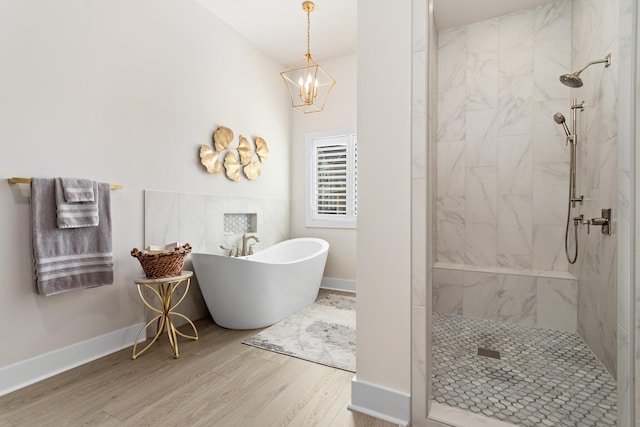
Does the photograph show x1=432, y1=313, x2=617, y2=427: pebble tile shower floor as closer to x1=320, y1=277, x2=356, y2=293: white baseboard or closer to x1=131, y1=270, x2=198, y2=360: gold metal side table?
x1=320, y1=277, x2=356, y2=293: white baseboard

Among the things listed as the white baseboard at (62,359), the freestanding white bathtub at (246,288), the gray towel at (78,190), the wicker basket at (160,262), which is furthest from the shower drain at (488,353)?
the gray towel at (78,190)

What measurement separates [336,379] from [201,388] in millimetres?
801

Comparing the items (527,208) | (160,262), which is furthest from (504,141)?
(160,262)

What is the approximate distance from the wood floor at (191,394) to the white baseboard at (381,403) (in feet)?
0.13

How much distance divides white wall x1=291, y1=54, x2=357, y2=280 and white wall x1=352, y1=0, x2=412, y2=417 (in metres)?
2.42

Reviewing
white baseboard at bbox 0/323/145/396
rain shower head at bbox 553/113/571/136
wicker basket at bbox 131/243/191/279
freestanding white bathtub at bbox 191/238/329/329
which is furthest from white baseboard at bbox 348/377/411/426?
rain shower head at bbox 553/113/571/136

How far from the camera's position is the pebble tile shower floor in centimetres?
158

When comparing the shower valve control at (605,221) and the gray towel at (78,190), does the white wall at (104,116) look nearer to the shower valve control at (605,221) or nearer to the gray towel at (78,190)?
the gray towel at (78,190)

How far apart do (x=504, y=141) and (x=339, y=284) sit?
244cm

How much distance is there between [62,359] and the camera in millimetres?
2082

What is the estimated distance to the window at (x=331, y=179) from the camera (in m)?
4.11

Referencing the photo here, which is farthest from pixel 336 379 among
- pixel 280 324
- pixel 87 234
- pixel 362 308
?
pixel 87 234

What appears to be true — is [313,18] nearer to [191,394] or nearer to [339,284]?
[339,284]

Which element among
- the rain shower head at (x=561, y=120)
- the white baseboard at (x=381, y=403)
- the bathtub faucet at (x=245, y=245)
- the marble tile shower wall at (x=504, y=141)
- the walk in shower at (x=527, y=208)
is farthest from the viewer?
the bathtub faucet at (x=245, y=245)
